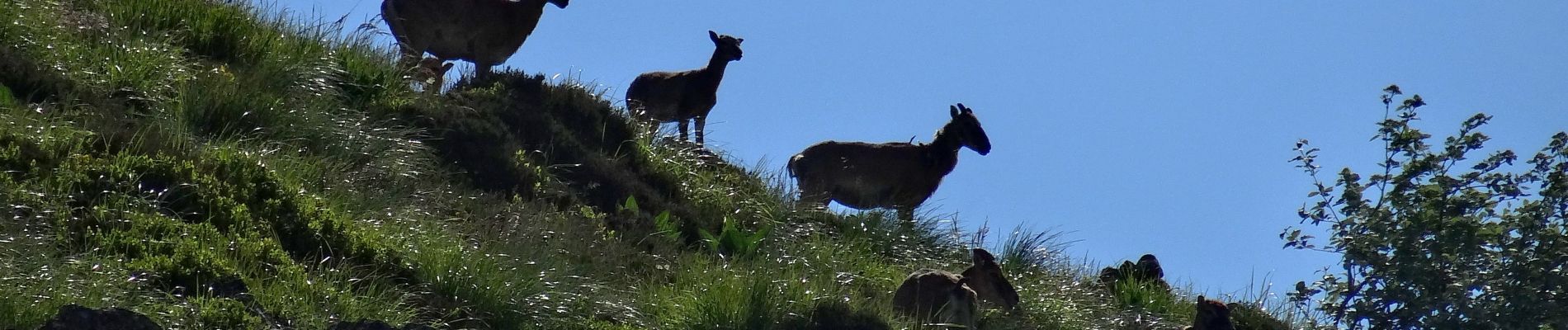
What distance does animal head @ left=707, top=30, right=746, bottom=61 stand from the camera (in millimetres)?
→ 17562

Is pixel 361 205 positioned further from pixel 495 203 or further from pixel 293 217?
pixel 495 203

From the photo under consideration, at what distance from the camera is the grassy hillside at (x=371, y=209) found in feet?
28.7

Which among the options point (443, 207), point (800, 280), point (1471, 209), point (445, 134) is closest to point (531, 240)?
point (443, 207)

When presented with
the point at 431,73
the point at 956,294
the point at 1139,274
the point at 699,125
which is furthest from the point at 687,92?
the point at 956,294

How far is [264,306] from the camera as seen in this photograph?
8414 millimetres

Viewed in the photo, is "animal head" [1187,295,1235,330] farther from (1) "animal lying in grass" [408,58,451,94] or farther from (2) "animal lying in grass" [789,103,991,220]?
(1) "animal lying in grass" [408,58,451,94]

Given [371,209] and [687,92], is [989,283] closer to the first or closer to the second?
[371,209]

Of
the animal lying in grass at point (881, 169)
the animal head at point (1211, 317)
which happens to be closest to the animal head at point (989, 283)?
the animal head at point (1211, 317)

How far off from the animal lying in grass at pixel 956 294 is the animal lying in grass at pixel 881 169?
3.34m

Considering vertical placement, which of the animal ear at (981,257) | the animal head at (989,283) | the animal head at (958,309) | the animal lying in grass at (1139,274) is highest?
the animal lying in grass at (1139,274)

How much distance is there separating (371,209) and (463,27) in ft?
16.4

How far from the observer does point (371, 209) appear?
1080 cm

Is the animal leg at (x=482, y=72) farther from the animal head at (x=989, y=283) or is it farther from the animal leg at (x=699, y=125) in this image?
the animal head at (x=989, y=283)

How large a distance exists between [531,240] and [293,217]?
1.91 m
